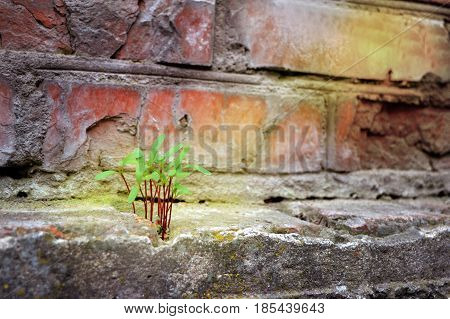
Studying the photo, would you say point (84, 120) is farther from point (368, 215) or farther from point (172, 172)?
point (368, 215)

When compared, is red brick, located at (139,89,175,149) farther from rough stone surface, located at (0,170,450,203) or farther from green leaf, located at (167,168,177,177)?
green leaf, located at (167,168,177,177)

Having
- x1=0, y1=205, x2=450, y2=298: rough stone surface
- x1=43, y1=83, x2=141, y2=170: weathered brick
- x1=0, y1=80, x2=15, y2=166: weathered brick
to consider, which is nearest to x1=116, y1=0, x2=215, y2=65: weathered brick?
x1=43, y1=83, x2=141, y2=170: weathered brick

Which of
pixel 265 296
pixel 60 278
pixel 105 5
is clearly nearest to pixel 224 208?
pixel 265 296

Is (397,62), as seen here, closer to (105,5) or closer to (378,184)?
(378,184)

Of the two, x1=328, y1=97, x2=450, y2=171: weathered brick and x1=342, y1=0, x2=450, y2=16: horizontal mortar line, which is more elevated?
x1=342, y1=0, x2=450, y2=16: horizontal mortar line

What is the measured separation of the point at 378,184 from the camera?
4.33ft

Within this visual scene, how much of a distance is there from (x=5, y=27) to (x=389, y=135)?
1145 millimetres

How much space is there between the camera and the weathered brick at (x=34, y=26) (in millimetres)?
1001

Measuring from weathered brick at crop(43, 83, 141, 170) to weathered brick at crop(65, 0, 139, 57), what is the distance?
101mm

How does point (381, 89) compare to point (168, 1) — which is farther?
point (381, 89)

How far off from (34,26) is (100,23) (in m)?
0.15

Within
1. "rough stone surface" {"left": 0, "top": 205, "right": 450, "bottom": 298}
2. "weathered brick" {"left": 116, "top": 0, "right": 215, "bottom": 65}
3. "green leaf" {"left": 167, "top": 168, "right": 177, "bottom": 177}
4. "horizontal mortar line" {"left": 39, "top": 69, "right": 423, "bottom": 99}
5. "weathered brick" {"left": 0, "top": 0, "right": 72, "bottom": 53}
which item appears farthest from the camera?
"horizontal mortar line" {"left": 39, "top": 69, "right": 423, "bottom": 99}

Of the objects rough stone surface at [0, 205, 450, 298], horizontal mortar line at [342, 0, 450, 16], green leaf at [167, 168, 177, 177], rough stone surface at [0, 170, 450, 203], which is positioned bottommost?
rough stone surface at [0, 205, 450, 298]

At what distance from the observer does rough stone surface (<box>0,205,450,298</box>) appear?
2.43 ft
